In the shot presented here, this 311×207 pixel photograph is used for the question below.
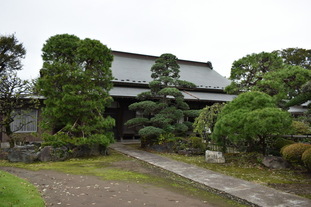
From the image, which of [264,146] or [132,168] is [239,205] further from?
[264,146]

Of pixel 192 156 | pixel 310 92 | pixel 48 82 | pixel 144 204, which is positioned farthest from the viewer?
pixel 192 156

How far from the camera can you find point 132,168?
29.5 ft

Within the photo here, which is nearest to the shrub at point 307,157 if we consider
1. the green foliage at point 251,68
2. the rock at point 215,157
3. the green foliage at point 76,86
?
the rock at point 215,157

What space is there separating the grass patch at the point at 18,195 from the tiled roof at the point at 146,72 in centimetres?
1203

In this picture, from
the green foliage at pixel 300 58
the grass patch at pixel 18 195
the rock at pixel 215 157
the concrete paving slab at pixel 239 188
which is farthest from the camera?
the green foliage at pixel 300 58

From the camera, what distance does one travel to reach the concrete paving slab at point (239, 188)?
529 centimetres

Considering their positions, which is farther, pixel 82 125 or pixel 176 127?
pixel 176 127

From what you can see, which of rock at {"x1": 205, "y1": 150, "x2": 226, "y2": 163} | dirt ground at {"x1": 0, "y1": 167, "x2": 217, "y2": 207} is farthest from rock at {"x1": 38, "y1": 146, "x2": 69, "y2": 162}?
rock at {"x1": 205, "y1": 150, "x2": 226, "y2": 163}

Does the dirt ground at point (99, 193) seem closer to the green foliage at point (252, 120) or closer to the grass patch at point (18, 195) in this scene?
the grass patch at point (18, 195)

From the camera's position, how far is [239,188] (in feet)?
20.8

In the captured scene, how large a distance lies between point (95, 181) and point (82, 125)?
16.6 ft

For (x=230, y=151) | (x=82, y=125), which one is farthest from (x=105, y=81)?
(x=230, y=151)

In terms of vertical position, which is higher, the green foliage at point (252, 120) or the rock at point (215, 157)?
the green foliage at point (252, 120)

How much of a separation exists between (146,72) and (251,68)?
9.68 metres
